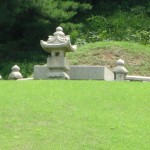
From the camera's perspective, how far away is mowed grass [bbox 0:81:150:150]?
9.21m

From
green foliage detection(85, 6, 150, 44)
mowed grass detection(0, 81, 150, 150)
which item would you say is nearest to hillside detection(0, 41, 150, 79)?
green foliage detection(85, 6, 150, 44)

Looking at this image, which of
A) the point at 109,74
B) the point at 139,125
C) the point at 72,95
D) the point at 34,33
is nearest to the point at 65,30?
A: the point at 34,33

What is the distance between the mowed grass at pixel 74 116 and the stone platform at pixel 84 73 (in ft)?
6.94

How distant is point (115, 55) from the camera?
21.3 metres

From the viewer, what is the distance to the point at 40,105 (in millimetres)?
11180

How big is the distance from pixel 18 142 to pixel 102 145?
1.27 metres

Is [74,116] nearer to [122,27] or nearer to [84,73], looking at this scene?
[84,73]

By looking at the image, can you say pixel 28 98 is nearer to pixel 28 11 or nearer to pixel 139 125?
pixel 139 125

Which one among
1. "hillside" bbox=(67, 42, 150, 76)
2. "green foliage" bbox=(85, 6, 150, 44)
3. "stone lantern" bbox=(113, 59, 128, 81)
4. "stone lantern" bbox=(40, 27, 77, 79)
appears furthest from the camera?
"green foliage" bbox=(85, 6, 150, 44)

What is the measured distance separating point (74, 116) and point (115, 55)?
1095 centimetres

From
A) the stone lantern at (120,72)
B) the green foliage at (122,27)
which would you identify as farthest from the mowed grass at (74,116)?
the green foliage at (122,27)

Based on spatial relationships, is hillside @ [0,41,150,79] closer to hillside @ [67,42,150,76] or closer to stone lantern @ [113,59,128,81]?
hillside @ [67,42,150,76]

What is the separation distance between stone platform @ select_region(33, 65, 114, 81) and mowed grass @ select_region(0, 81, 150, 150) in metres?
2.12

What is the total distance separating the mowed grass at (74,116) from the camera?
9211 millimetres
